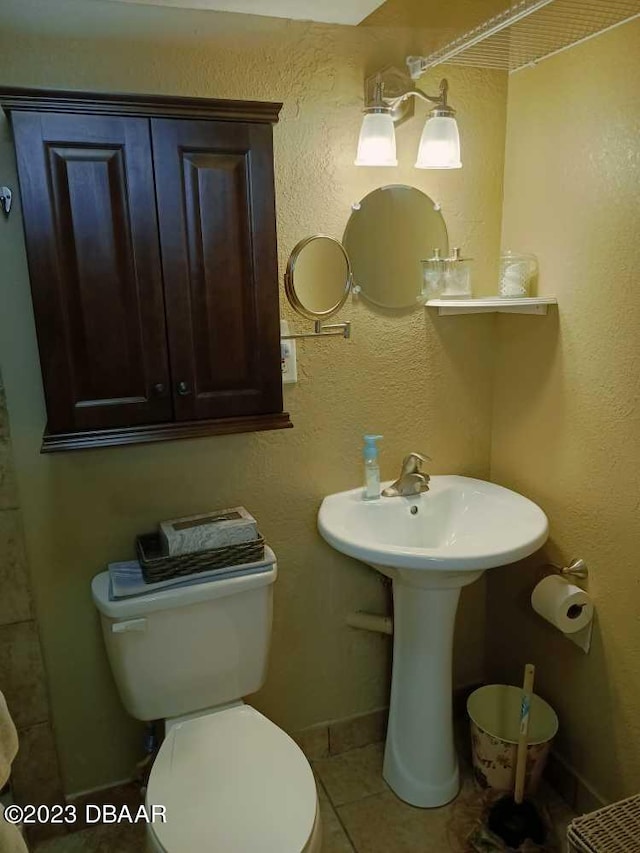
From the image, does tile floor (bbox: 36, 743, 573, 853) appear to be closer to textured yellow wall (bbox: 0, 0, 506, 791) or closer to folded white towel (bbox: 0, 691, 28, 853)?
textured yellow wall (bbox: 0, 0, 506, 791)

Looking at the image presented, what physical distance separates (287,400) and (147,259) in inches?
20.6

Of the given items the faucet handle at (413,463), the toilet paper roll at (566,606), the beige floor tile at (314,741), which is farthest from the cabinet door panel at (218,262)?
the beige floor tile at (314,741)

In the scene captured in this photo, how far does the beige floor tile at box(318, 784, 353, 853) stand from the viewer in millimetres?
1676

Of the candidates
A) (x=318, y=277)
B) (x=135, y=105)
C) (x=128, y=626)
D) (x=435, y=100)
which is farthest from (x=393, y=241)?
(x=128, y=626)

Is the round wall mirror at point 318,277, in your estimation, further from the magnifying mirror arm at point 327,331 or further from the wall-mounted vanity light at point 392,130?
the wall-mounted vanity light at point 392,130

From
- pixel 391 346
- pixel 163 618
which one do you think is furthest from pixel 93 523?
pixel 391 346

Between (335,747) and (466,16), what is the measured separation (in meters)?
2.15

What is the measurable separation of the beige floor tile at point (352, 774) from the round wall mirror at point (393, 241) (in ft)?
4.57

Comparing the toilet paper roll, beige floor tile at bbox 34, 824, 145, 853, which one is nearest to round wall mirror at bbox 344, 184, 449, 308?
the toilet paper roll

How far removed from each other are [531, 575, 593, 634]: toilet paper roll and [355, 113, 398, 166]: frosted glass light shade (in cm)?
120

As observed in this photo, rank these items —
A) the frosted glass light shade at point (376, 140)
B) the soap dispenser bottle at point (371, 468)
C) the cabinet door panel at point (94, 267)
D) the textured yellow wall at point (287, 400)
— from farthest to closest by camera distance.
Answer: the soap dispenser bottle at point (371, 468)
the frosted glass light shade at point (376, 140)
the textured yellow wall at point (287, 400)
the cabinet door panel at point (94, 267)

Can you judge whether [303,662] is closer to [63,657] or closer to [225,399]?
[63,657]

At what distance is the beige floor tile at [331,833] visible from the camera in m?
1.68

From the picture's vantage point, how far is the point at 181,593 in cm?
150
